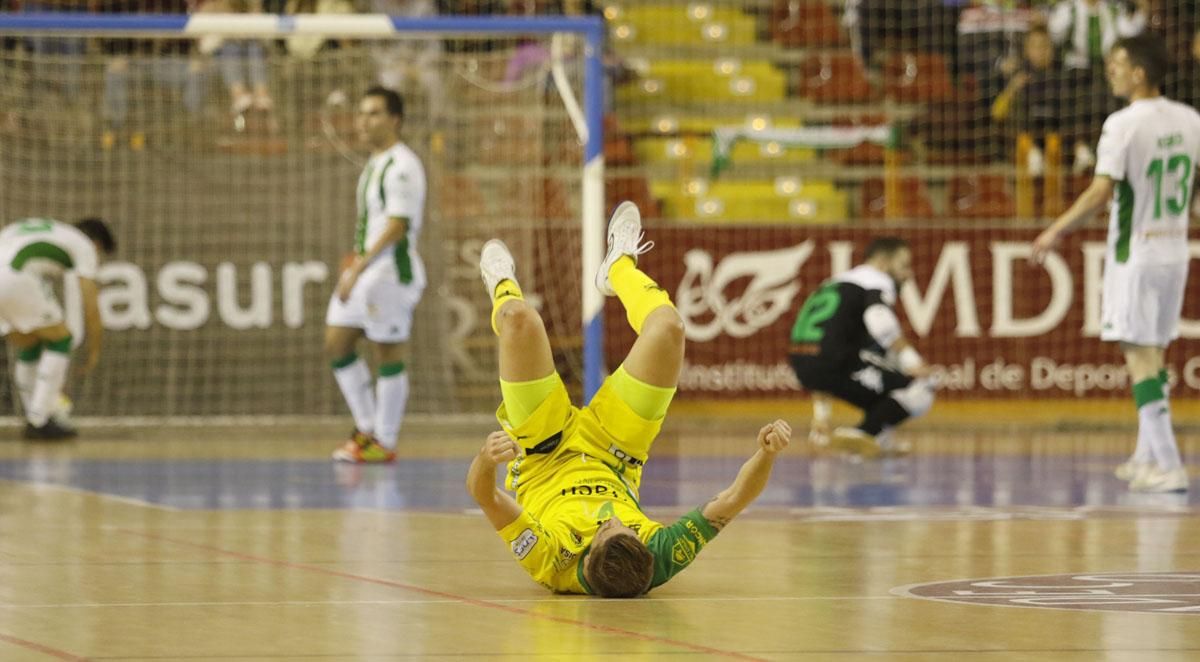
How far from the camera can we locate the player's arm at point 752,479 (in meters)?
5.49

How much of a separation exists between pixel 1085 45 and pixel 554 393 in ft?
42.1

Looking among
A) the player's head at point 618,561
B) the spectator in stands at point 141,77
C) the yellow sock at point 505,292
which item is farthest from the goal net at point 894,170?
the player's head at point 618,561

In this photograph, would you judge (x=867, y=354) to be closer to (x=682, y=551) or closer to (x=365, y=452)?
(x=365, y=452)

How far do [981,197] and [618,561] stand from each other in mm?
12017

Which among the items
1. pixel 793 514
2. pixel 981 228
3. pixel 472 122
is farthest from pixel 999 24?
pixel 793 514

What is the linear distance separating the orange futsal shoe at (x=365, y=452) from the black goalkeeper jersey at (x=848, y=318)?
3034mm

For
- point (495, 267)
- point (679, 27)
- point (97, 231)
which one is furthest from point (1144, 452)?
point (679, 27)

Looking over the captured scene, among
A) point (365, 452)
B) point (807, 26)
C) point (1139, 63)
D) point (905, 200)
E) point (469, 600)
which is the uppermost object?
point (807, 26)

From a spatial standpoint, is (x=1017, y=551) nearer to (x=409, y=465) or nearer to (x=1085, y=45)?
(x=409, y=465)

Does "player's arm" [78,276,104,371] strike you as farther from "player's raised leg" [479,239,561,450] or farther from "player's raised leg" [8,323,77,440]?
"player's raised leg" [479,239,561,450]

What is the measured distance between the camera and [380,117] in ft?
38.0

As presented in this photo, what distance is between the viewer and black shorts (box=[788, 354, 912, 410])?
12.3 meters

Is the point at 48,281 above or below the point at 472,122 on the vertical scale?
below

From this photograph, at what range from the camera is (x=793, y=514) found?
8531mm
